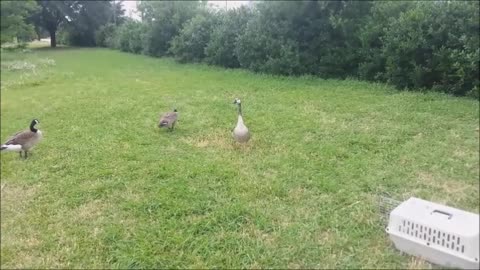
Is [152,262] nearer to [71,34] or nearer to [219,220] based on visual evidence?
[219,220]

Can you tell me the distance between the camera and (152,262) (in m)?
2.08

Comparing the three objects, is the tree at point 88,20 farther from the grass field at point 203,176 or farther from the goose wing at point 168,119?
the goose wing at point 168,119

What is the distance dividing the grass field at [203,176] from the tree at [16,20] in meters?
0.09

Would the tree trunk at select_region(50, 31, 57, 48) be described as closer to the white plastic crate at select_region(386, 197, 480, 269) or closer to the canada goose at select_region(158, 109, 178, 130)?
the white plastic crate at select_region(386, 197, 480, 269)

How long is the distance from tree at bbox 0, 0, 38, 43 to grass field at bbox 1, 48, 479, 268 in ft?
0.29

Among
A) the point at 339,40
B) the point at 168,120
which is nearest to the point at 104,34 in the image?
the point at 168,120

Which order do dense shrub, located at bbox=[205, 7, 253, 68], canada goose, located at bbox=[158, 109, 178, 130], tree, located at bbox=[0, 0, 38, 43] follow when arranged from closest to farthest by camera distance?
tree, located at bbox=[0, 0, 38, 43] < canada goose, located at bbox=[158, 109, 178, 130] < dense shrub, located at bbox=[205, 7, 253, 68]

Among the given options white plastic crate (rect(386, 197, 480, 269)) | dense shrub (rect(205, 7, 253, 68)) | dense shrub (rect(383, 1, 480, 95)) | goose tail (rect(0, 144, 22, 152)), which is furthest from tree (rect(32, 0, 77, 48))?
dense shrub (rect(205, 7, 253, 68))

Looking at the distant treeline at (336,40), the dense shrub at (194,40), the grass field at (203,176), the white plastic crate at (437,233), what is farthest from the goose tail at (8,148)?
the dense shrub at (194,40)

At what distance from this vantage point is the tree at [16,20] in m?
1.20

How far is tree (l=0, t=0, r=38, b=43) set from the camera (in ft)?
3.94

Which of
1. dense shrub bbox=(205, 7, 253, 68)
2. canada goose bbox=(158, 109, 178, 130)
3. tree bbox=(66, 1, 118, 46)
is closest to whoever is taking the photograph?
tree bbox=(66, 1, 118, 46)

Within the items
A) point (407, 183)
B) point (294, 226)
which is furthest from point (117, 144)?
point (407, 183)

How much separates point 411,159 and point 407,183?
0.47 metres
